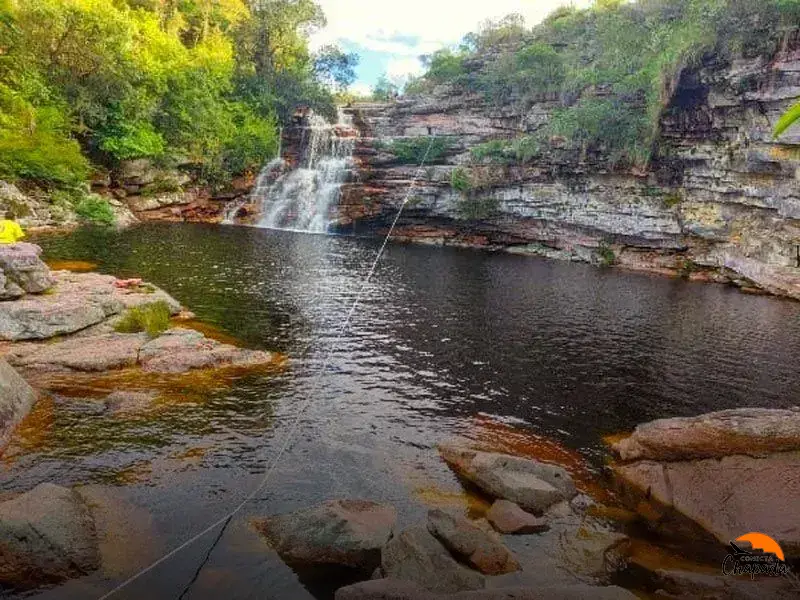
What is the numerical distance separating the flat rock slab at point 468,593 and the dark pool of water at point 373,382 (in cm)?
112

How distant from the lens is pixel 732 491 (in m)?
9.30

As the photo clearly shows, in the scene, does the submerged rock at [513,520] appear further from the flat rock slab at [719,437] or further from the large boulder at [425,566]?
the flat rock slab at [719,437]

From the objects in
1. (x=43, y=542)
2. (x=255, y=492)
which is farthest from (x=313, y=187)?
(x=43, y=542)

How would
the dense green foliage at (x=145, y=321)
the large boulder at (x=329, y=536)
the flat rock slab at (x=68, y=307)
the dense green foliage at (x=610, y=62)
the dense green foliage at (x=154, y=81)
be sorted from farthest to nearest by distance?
the dense green foliage at (x=154, y=81), the dense green foliage at (x=610, y=62), the dense green foliage at (x=145, y=321), the flat rock slab at (x=68, y=307), the large boulder at (x=329, y=536)

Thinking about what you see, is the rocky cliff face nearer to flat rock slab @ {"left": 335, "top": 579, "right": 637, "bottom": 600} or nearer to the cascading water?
the cascading water

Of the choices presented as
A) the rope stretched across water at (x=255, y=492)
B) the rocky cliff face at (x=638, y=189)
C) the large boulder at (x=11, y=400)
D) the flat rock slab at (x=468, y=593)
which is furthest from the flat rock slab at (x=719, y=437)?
the rocky cliff face at (x=638, y=189)

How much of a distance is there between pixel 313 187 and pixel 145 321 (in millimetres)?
35569

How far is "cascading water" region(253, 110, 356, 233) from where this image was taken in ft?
162

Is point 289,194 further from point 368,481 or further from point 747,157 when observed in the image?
point 368,481

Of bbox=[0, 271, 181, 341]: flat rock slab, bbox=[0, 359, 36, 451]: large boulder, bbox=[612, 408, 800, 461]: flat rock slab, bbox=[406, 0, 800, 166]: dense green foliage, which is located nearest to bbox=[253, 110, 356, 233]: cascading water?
bbox=[406, 0, 800, 166]: dense green foliage

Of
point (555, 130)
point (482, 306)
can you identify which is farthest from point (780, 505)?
point (555, 130)

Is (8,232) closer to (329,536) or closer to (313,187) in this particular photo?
(329,536)

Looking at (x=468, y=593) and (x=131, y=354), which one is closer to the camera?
(x=468, y=593)

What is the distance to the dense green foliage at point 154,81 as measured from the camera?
38.8m
